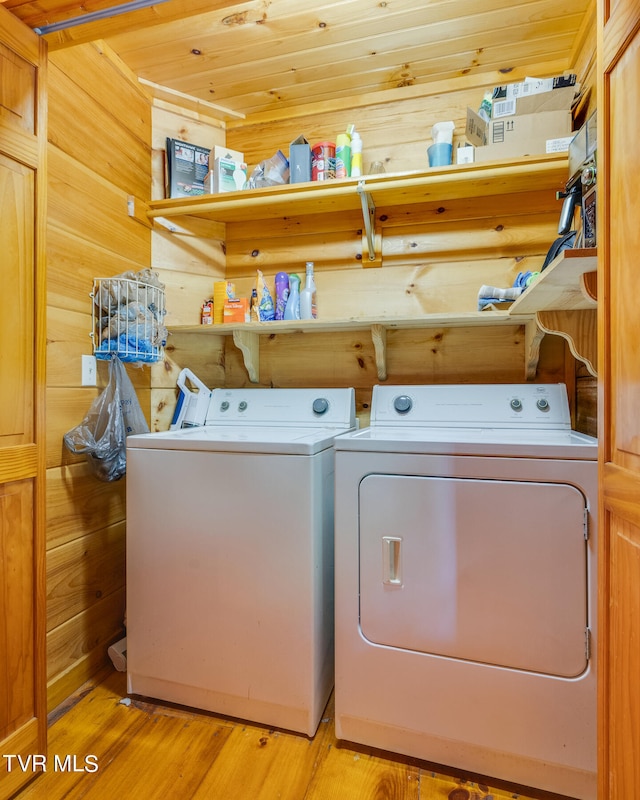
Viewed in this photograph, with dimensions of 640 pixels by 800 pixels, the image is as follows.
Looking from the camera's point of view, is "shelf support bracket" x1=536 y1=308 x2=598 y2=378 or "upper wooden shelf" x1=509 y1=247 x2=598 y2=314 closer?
"upper wooden shelf" x1=509 y1=247 x2=598 y2=314

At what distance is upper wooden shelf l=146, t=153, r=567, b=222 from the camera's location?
1.59m

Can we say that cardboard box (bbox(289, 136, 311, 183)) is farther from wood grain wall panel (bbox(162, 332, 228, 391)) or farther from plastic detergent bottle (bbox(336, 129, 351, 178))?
wood grain wall panel (bbox(162, 332, 228, 391))

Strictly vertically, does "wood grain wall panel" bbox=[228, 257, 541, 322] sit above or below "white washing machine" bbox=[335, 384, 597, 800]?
above

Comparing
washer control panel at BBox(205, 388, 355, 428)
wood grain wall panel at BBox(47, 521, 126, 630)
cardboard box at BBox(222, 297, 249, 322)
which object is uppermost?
cardboard box at BBox(222, 297, 249, 322)

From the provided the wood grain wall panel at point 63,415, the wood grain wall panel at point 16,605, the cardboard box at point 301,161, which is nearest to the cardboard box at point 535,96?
the cardboard box at point 301,161

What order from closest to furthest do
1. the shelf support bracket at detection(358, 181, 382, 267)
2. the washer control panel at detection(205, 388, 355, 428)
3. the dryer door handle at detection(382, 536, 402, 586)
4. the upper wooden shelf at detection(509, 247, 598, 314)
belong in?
the upper wooden shelf at detection(509, 247, 598, 314)
the dryer door handle at detection(382, 536, 402, 586)
the shelf support bracket at detection(358, 181, 382, 267)
the washer control panel at detection(205, 388, 355, 428)

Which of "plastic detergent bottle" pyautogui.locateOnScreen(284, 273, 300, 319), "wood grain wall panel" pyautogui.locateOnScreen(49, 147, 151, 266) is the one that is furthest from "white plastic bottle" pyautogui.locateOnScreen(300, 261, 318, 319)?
"wood grain wall panel" pyautogui.locateOnScreen(49, 147, 151, 266)

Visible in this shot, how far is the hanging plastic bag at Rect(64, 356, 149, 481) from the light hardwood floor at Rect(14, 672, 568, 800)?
81 cm

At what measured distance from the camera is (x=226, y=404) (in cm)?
200

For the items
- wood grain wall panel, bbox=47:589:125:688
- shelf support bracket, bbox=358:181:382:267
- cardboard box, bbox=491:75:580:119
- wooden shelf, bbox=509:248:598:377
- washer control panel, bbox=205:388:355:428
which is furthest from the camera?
washer control panel, bbox=205:388:355:428

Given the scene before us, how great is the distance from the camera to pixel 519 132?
1.62m

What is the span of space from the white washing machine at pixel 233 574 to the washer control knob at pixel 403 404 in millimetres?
443

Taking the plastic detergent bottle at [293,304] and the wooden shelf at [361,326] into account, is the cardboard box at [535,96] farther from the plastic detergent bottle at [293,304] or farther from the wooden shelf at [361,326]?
the plastic detergent bottle at [293,304]

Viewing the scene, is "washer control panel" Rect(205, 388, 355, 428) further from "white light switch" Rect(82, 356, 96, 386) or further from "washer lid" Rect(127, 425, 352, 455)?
"white light switch" Rect(82, 356, 96, 386)
